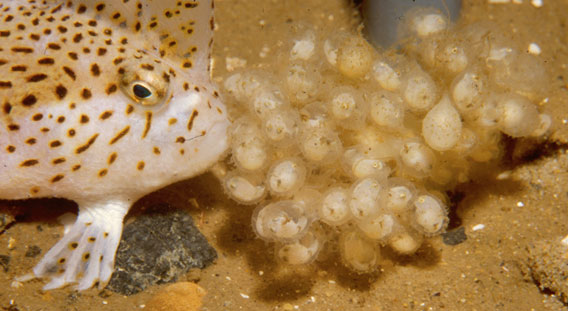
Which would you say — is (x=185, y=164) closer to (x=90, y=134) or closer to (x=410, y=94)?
(x=90, y=134)

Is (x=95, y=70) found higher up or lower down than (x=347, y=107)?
higher up

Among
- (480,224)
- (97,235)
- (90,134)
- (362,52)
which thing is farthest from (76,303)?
(480,224)

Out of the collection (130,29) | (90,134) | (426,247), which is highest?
(130,29)

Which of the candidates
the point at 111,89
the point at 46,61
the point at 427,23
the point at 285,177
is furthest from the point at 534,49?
the point at 46,61

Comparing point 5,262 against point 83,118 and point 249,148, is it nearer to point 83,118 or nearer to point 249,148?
point 83,118

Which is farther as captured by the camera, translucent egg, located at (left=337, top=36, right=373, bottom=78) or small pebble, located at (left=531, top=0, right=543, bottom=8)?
small pebble, located at (left=531, top=0, right=543, bottom=8)

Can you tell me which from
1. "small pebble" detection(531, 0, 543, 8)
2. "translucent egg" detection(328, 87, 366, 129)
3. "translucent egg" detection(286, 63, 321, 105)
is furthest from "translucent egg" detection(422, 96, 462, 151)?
"small pebble" detection(531, 0, 543, 8)

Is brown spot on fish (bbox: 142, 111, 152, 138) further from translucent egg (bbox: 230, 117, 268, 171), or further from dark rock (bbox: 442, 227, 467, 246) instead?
dark rock (bbox: 442, 227, 467, 246)

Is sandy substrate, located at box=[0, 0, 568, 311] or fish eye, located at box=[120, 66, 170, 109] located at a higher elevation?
fish eye, located at box=[120, 66, 170, 109]
